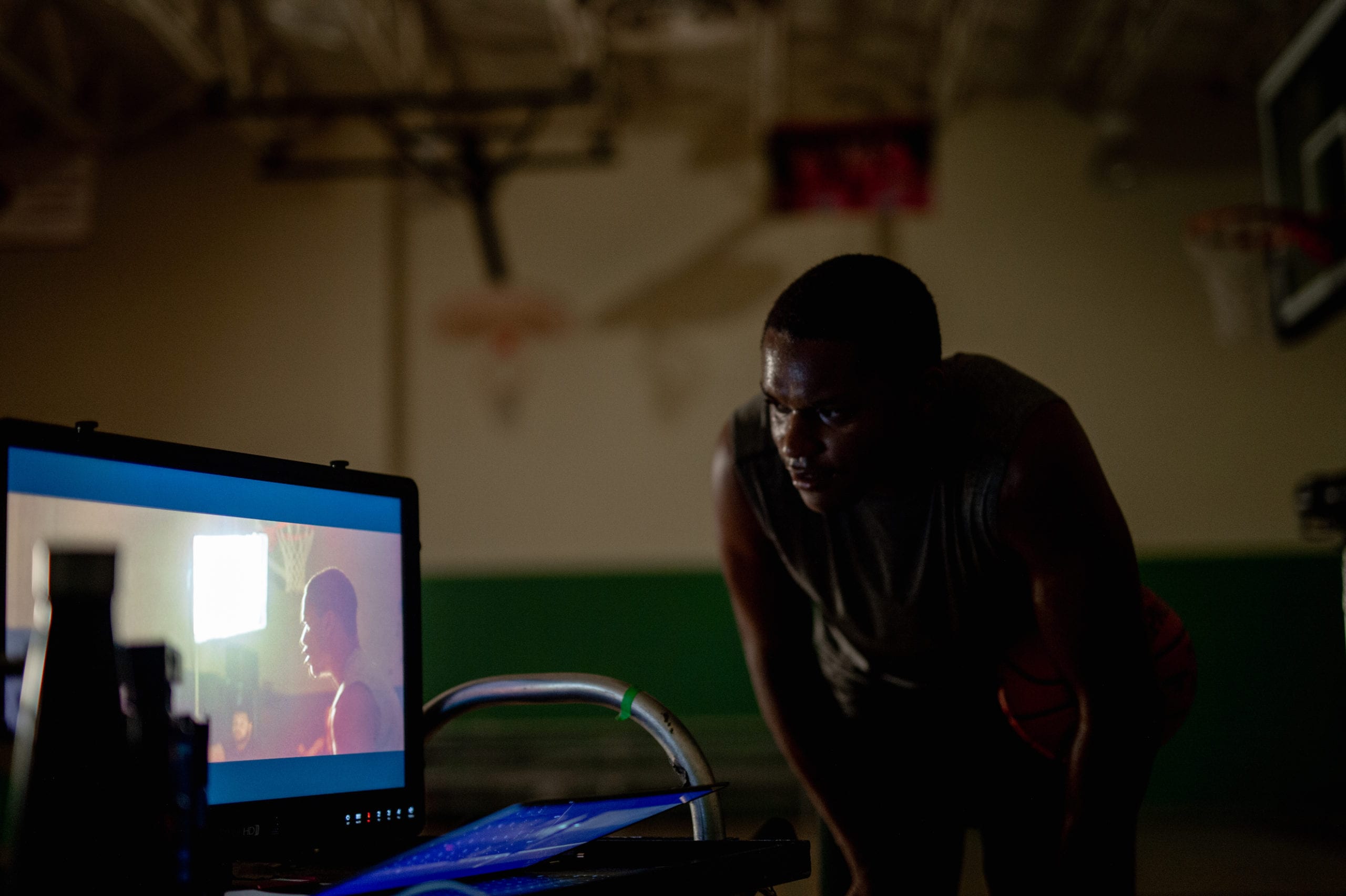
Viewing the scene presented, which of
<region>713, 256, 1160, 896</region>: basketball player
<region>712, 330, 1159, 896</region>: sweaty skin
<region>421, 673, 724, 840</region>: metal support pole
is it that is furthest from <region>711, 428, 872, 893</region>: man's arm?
<region>421, 673, 724, 840</region>: metal support pole

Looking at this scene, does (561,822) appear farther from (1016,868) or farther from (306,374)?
(306,374)

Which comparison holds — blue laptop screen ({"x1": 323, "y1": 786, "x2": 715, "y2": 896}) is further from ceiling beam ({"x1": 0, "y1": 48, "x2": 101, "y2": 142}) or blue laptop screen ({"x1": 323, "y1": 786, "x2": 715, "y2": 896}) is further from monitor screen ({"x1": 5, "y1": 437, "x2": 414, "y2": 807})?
ceiling beam ({"x1": 0, "y1": 48, "x2": 101, "y2": 142})

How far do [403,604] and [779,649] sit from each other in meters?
0.79

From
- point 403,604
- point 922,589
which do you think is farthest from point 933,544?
point 403,604

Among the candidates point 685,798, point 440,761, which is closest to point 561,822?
point 685,798

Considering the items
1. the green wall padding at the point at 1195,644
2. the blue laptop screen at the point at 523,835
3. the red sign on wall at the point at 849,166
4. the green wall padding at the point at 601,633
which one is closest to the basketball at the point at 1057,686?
the blue laptop screen at the point at 523,835

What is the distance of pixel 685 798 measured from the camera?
0.86 metres

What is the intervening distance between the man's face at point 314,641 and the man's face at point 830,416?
0.60 m

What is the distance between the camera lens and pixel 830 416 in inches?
52.5

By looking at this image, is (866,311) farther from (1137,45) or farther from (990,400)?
(1137,45)

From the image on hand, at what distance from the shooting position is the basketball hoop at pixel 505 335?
546 cm

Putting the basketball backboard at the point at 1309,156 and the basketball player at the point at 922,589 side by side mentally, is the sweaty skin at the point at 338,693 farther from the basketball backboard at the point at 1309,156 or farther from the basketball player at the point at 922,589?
the basketball backboard at the point at 1309,156

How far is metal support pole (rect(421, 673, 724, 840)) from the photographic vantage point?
3.35 feet

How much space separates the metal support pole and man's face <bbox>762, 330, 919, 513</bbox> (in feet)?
1.26
